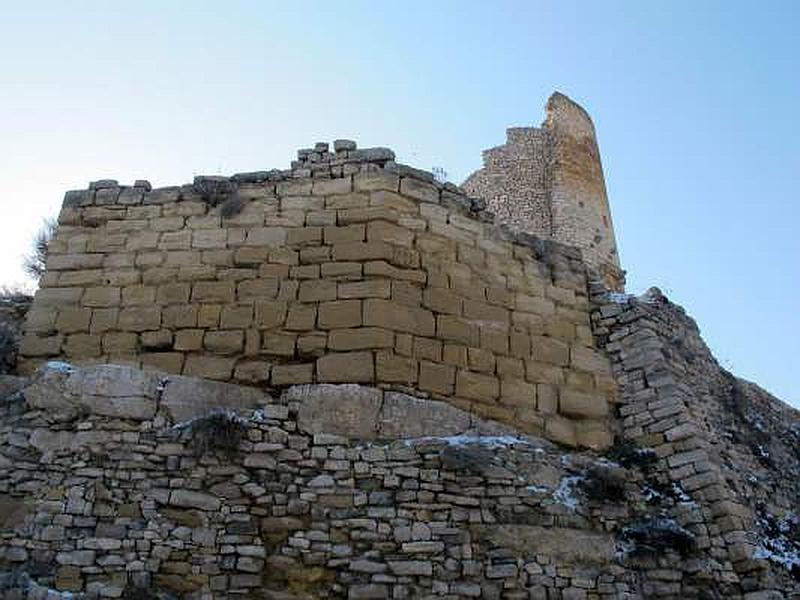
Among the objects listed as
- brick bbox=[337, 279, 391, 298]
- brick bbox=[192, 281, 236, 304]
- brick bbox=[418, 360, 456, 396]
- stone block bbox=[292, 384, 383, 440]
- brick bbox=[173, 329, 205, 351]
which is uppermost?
brick bbox=[192, 281, 236, 304]

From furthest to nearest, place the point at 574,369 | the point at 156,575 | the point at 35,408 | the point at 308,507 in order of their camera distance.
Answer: the point at 574,369, the point at 35,408, the point at 308,507, the point at 156,575

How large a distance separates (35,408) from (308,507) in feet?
9.09

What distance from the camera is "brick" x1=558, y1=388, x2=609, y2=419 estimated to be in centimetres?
878

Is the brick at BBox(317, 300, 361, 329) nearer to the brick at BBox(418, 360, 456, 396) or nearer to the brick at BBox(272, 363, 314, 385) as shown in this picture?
the brick at BBox(272, 363, 314, 385)

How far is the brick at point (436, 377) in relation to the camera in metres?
7.99

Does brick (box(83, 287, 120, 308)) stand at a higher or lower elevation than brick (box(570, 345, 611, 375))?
higher

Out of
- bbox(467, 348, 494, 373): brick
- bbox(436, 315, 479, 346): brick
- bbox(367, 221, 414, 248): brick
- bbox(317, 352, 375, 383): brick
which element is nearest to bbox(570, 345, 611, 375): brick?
bbox(467, 348, 494, 373): brick

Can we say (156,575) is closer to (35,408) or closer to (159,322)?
(35,408)

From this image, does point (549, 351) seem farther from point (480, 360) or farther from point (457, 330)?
point (457, 330)

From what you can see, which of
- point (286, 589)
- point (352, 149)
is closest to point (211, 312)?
point (352, 149)

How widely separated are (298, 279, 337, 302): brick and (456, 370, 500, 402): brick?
1573 millimetres

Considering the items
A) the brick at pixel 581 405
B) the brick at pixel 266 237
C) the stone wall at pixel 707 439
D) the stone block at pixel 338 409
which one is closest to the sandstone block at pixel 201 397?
the stone block at pixel 338 409

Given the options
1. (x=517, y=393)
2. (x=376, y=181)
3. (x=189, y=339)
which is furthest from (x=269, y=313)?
(x=517, y=393)

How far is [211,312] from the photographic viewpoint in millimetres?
8523
